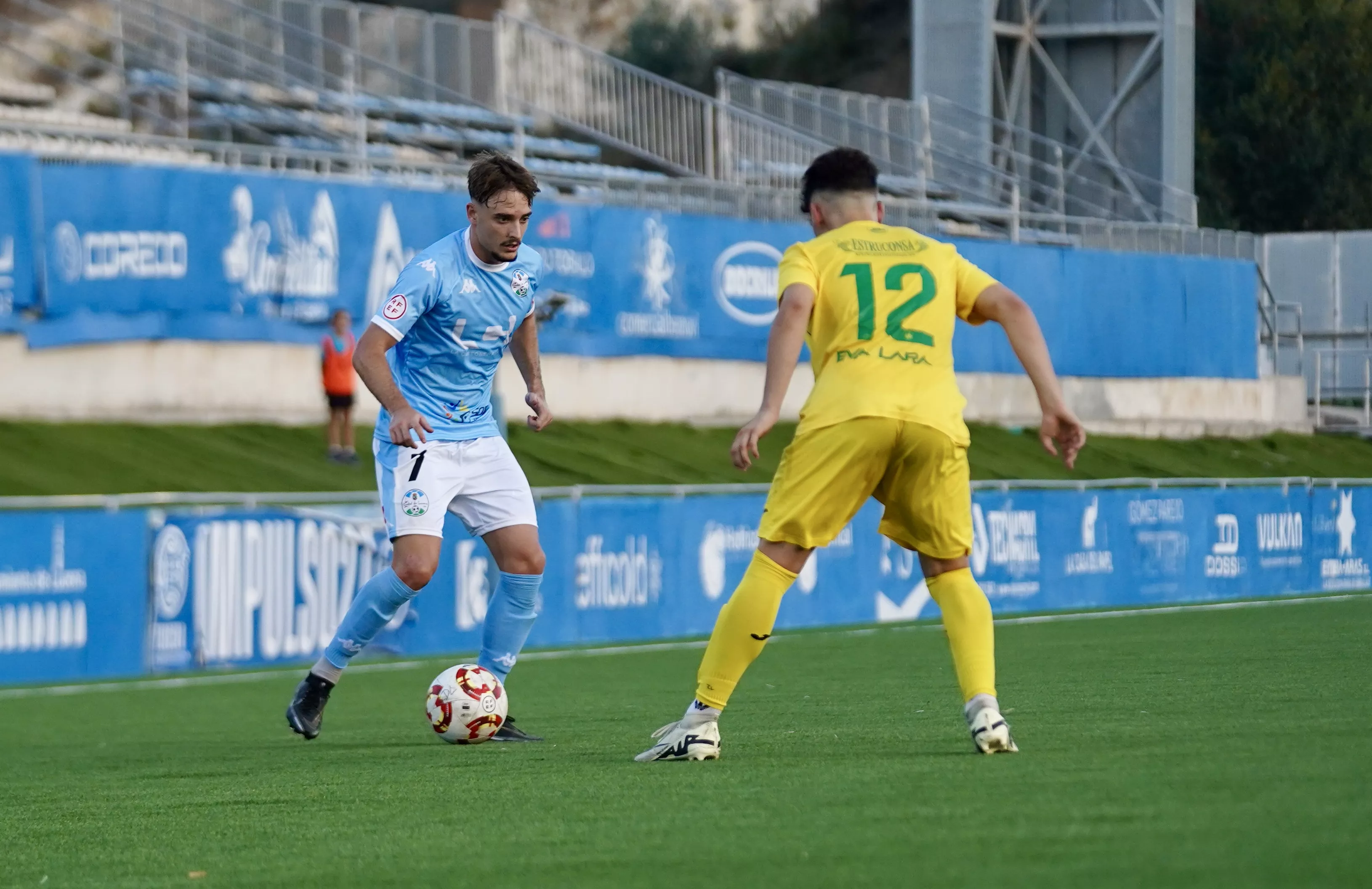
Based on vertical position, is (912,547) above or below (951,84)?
below

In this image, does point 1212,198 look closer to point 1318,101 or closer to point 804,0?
point 1318,101

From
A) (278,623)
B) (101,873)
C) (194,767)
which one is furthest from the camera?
(278,623)

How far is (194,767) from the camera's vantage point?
7809 millimetres

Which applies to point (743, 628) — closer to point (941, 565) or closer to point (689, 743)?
point (689, 743)

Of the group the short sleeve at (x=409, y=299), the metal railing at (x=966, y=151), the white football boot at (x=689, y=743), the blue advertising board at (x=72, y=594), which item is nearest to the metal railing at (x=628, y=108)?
the metal railing at (x=966, y=151)

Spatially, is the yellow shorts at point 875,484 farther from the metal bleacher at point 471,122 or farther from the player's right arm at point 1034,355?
the metal bleacher at point 471,122

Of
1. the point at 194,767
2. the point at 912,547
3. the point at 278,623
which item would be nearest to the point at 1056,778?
the point at 912,547

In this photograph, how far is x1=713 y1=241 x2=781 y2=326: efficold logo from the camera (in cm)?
2623

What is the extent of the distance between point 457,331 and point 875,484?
2318 mm

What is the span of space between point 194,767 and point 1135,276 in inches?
1014

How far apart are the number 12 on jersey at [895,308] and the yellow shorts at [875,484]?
0.31m

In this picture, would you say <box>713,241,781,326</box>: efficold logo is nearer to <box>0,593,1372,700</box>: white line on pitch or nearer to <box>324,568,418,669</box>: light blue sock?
<box>0,593,1372,700</box>: white line on pitch

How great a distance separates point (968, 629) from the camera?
21.5 ft

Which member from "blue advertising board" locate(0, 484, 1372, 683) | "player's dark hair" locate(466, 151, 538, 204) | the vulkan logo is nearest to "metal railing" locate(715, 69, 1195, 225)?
"blue advertising board" locate(0, 484, 1372, 683)
